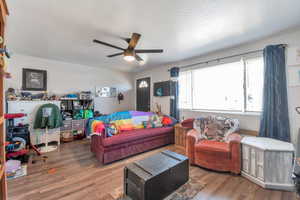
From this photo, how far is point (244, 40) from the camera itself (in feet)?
8.92

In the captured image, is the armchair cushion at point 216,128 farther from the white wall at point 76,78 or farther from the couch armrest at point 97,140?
the white wall at point 76,78

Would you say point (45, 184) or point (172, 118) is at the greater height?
point (172, 118)

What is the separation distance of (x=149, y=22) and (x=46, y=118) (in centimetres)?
347

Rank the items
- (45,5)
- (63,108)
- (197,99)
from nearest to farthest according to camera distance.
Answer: (45,5) < (197,99) < (63,108)

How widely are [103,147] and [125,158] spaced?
61 centimetres

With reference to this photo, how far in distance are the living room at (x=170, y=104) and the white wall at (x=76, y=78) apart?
0.04 metres

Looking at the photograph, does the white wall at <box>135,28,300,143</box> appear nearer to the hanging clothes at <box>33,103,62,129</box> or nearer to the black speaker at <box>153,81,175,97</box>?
the black speaker at <box>153,81,175,97</box>

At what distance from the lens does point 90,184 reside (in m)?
2.00

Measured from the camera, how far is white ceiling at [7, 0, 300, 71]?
1.71 meters

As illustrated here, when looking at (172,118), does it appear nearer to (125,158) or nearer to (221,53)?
(125,158)

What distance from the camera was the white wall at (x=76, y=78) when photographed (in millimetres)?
Result: 3564

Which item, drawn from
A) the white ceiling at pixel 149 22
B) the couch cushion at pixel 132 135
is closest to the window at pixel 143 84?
the couch cushion at pixel 132 135

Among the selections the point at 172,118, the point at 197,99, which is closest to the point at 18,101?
the point at 172,118

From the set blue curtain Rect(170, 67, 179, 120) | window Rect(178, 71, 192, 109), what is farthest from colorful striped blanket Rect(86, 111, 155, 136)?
window Rect(178, 71, 192, 109)
